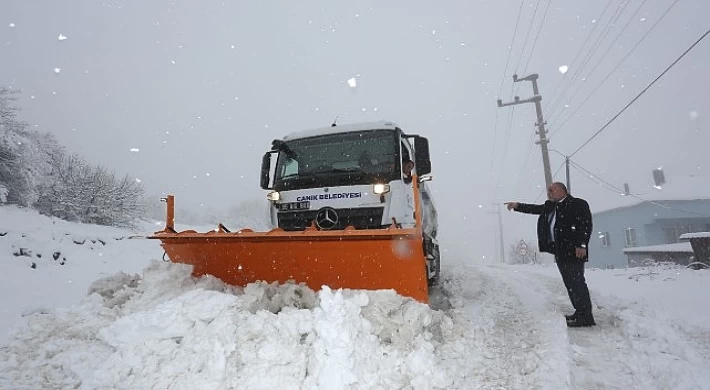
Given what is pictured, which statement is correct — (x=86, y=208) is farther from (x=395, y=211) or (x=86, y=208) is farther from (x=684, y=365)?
(x=684, y=365)

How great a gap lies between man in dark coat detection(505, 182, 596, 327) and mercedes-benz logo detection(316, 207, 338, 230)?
2703 millimetres

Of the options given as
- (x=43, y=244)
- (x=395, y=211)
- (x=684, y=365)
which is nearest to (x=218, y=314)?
(x=395, y=211)

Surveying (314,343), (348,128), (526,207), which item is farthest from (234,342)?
(526,207)

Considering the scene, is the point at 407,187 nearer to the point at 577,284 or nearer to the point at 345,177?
the point at 345,177

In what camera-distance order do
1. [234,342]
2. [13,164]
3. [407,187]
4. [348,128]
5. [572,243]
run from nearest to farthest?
[234,342] → [572,243] → [407,187] → [348,128] → [13,164]

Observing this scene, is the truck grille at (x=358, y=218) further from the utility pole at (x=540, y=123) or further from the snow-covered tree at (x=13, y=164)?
the utility pole at (x=540, y=123)

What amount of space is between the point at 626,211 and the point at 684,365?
3222 centimetres

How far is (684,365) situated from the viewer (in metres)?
2.92

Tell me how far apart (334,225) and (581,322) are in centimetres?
304

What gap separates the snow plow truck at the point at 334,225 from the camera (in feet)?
11.5

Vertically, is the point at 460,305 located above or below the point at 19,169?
below

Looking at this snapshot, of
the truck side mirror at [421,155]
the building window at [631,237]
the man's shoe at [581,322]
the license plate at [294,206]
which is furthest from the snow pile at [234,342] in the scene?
the building window at [631,237]

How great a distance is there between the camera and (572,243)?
441 centimetres

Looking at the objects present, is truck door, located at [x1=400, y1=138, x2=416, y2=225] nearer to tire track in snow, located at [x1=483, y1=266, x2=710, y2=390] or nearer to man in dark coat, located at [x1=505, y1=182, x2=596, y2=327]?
man in dark coat, located at [x1=505, y1=182, x2=596, y2=327]
